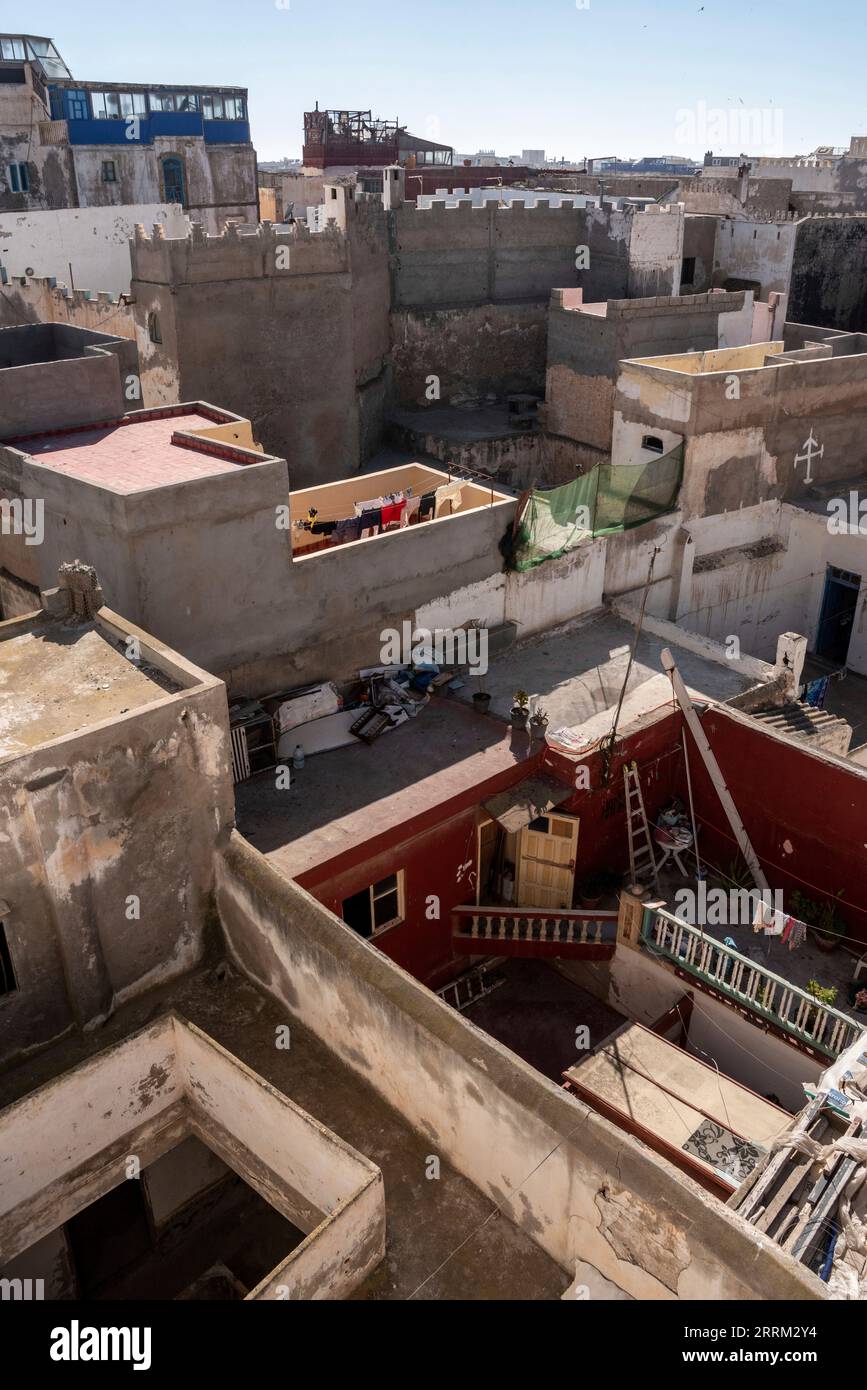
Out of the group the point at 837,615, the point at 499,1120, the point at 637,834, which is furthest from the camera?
the point at 837,615

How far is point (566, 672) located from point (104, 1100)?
1274cm

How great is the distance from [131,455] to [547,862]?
1012cm

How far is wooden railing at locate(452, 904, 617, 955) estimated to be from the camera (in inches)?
731

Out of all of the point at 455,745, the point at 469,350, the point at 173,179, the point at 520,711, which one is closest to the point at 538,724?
the point at 520,711

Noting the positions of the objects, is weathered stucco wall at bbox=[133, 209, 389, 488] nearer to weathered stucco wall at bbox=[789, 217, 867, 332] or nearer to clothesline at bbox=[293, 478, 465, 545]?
clothesline at bbox=[293, 478, 465, 545]

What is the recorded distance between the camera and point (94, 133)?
46.7 metres

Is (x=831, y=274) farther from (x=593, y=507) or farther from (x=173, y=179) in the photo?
(x=173, y=179)

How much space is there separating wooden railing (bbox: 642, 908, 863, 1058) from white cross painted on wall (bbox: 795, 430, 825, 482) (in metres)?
14.9

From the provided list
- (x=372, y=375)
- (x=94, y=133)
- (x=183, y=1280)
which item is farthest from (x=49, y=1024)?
(x=94, y=133)

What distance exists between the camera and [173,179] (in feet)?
163

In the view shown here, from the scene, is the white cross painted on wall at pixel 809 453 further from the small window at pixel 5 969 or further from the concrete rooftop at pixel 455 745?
the small window at pixel 5 969
